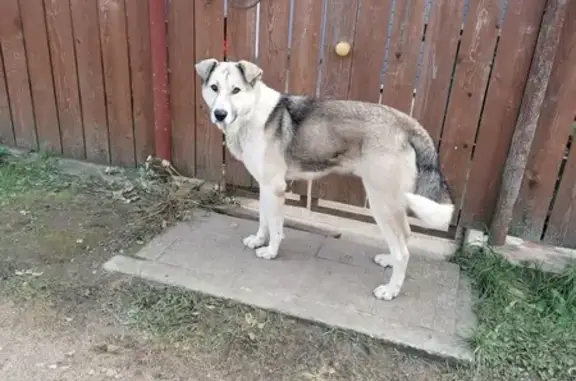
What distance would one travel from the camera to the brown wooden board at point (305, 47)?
3488mm

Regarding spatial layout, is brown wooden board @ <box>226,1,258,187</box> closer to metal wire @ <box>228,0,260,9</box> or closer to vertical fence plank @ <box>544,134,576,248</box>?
metal wire @ <box>228,0,260,9</box>

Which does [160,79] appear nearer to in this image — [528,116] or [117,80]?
[117,80]

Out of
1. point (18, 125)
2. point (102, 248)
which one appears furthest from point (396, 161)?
point (18, 125)

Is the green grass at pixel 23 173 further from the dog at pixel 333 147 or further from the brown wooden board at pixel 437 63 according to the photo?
the brown wooden board at pixel 437 63

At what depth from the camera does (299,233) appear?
3766 mm

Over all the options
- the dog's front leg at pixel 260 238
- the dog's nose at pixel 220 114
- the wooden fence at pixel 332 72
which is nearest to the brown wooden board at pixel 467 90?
the wooden fence at pixel 332 72

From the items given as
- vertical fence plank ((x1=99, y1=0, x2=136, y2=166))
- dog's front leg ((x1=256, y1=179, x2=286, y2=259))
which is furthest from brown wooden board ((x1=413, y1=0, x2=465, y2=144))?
vertical fence plank ((x1=99, y1=0, x2=136, y2=166))

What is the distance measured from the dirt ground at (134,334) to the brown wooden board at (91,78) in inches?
47.0

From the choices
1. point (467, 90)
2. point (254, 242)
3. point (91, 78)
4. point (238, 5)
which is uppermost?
point (238, 5)

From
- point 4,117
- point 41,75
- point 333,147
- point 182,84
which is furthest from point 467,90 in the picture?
point 4,117

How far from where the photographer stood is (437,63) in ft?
11.1

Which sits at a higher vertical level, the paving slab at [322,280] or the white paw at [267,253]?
the white paw at [267,253]

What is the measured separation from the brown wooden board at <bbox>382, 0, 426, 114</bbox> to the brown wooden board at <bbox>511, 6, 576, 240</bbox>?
865mm

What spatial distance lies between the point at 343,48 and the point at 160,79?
4.91 feet
